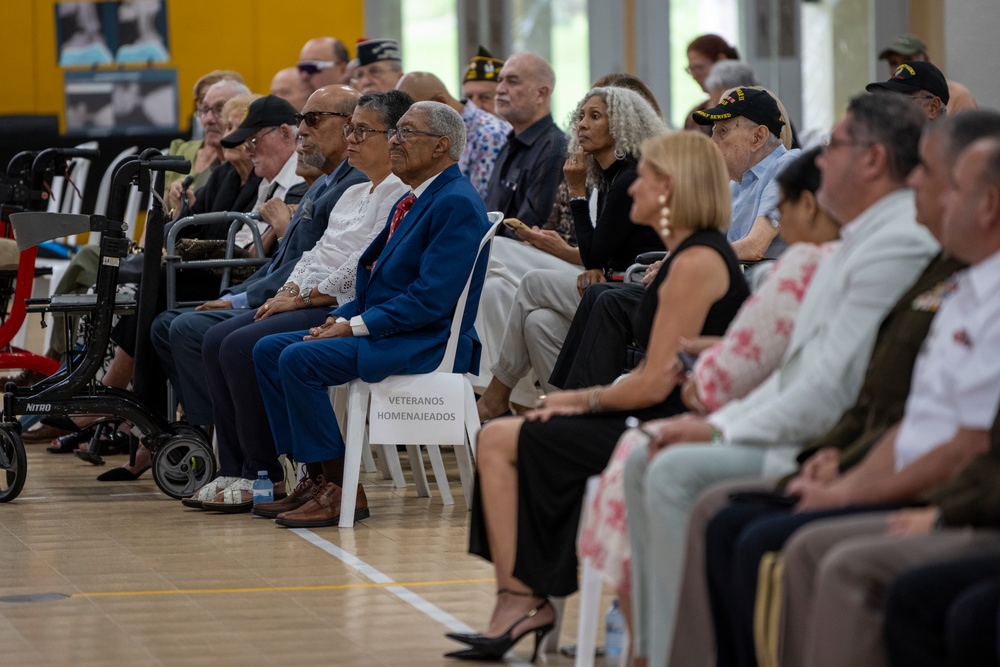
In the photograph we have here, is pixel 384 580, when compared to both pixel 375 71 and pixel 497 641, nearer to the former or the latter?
pixel 497 641

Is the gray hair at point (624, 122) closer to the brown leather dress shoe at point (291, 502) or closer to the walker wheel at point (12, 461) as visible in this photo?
the brown leather dress shoe at point (291, 502)

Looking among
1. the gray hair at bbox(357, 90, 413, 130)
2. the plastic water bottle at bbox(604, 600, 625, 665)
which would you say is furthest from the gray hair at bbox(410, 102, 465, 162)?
the plastic water bottle at bbox(604, 600, 625, 665)

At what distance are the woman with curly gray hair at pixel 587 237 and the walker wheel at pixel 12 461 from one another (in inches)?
69.3

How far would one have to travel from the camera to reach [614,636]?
3.32 metres

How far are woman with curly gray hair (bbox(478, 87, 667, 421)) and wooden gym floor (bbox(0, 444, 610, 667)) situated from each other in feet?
1.99

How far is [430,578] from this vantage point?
432cm

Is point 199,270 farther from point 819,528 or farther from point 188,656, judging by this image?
point 819,528

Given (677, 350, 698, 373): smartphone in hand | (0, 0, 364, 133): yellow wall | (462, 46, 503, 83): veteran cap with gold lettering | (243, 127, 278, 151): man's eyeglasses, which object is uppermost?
(0, 0, 364, 133): yellow wall

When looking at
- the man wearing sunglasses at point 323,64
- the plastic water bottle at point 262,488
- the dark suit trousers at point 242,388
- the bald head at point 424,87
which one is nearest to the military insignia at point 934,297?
the dark suit trousers at point 242,388

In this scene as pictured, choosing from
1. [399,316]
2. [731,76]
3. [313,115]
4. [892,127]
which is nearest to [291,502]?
[399,316]

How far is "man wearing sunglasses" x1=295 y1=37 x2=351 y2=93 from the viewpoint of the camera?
898 cm

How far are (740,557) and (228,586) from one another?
2.11 meters

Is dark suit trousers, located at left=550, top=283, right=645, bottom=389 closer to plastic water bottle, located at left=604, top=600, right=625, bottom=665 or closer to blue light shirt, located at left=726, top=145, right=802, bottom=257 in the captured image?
blue light shirt, located at left=726, top=145, right=802, bottom=257

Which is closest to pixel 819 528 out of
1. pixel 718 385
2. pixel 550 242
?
pixel 718 385
